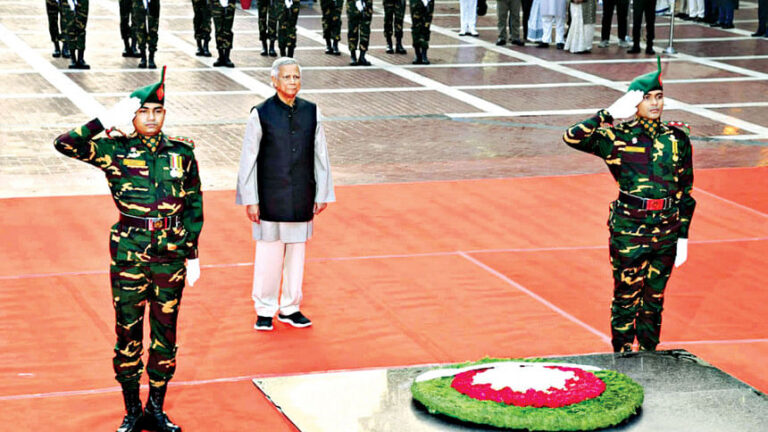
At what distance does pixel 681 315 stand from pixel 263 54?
15548 millimetres

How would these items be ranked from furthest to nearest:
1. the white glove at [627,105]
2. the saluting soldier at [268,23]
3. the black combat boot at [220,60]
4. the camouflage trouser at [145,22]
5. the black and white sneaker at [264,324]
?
1. the saluting soldier at [268,23]
2. the black combat boot at [220,60]
3. the camouflage trouser at [145,22]
4. the black and white sneaker at [264,324]
5. the white glove at [627,105]

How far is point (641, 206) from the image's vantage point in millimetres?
7691

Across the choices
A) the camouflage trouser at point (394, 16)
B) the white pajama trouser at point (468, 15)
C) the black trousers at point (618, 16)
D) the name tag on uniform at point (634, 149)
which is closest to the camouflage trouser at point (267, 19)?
the camouflage trouser at point (394, 16)

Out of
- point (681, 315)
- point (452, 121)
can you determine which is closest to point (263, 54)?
point (452, 121)

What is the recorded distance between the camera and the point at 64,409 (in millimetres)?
7180

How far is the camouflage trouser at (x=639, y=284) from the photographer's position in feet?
25.3

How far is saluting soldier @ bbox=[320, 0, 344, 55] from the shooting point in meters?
23.1

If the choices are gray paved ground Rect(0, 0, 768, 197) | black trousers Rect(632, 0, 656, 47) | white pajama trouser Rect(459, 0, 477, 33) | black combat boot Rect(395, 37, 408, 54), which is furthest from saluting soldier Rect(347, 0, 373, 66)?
black trousers Rect(632, 0, 656, 47)

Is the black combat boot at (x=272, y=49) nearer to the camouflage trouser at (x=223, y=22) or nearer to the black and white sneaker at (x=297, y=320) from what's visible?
the camouflage trouser at (x=223, y=22)

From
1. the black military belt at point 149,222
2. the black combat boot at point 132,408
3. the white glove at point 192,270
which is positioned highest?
the black military belt at point 149,222

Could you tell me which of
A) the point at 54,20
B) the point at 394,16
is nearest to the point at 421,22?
the point at 394,16

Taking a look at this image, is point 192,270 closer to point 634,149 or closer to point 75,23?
point 634,149

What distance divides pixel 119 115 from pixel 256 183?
211 centimetres

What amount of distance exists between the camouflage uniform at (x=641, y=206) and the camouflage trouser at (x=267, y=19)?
1578 centimetres
